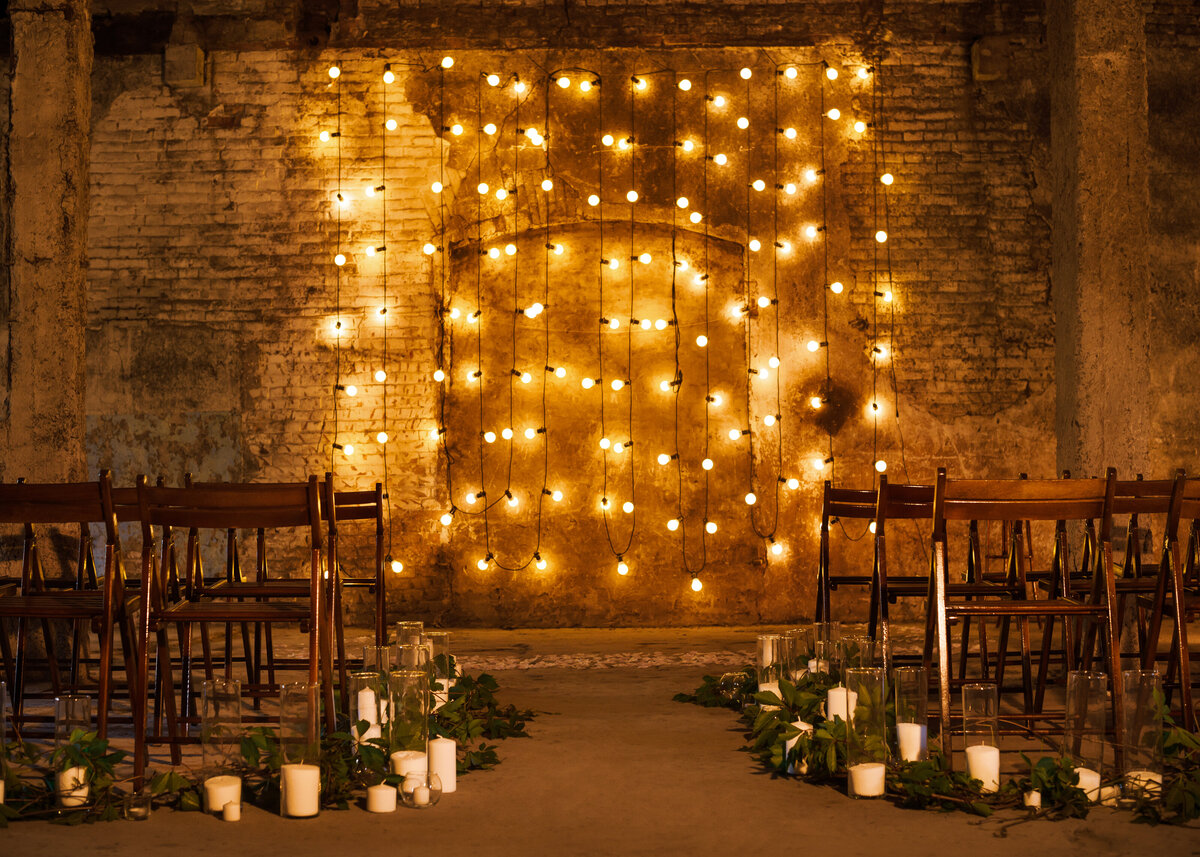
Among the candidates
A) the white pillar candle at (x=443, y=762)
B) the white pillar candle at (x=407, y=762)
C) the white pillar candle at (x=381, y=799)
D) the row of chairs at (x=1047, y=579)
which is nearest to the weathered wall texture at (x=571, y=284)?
the row of chairs at (x=1047, y=579)

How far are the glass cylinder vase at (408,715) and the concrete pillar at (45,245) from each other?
11.2 feet

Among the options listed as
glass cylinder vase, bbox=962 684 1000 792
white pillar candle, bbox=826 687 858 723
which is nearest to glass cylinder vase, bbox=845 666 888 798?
white pillar candle, bbox=826 687 858 723

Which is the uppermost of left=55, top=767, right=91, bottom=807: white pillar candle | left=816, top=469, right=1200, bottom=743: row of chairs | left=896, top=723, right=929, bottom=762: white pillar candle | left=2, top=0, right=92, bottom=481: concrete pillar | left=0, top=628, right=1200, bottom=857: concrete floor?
left=2, top=0, right=92, bottom=481: concrete pillar

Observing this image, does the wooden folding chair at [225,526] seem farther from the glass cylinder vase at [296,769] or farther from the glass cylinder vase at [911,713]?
the glass cylinder vase at [911,713]

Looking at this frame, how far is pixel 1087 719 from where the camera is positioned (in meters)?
3.17

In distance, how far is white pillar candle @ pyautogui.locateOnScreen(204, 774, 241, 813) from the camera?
3.07 m

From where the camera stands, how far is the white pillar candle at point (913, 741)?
3270 millimetres

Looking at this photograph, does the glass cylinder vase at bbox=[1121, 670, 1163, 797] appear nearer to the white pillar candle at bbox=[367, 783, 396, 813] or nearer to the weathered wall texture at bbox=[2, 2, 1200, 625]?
the white pillar candle at bbox=[367, 783, 396, 813]

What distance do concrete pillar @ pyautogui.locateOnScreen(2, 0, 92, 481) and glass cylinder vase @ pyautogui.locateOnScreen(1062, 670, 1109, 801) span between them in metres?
4.80

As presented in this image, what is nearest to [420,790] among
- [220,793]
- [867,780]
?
[220,793]

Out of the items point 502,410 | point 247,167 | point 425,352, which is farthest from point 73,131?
point 502,410

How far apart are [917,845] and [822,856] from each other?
0.80 feet

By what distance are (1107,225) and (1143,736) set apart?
3.69 meters

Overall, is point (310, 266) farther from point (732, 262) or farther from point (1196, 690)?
point (1196, 690)
